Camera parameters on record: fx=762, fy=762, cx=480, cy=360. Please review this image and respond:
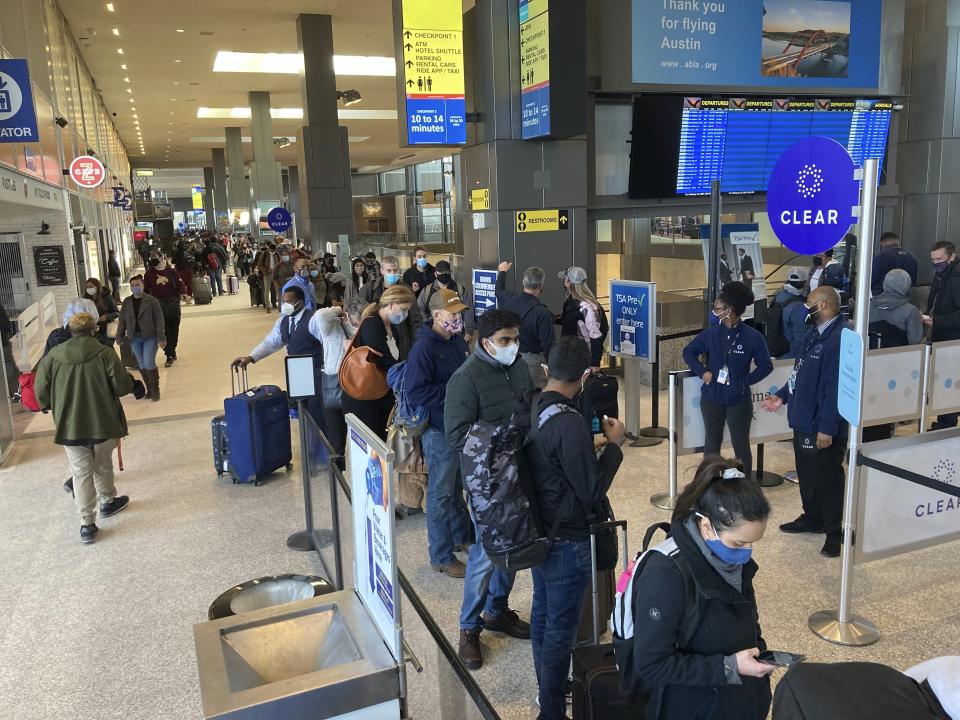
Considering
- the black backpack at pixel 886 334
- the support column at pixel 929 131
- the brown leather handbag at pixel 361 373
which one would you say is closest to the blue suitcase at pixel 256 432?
the brown leather handbag at pixel 361 373

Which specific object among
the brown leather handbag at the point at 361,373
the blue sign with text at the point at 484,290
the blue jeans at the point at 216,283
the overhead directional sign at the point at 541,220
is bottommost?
the blue jeans at the point at 216,283

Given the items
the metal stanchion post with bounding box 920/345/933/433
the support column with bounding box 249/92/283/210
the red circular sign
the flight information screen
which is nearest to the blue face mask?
the metal stanchion post with bounding box 920/345/933/433

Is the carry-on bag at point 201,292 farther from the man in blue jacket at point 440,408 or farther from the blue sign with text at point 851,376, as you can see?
the blue sign with text at point 851,376

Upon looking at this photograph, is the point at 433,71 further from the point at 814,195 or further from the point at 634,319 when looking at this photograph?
the point at 814,195

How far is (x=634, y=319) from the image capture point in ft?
25.5

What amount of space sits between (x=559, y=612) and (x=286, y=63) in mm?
21158

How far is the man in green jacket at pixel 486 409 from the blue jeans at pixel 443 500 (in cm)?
74

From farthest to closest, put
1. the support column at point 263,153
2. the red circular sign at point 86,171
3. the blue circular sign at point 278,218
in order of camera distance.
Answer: the support column at point 263,153, the blue circular sign at point 278,218, the red circular sign at point 86,171

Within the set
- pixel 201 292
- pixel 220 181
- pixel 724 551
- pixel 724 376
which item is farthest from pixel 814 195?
pixel 220 181

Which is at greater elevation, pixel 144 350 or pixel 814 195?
pixel 814 195

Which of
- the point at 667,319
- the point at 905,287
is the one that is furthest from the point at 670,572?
the point at 667,319

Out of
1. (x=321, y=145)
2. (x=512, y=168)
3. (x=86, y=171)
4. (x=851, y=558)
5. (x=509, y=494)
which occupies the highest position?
(x=321, y=145)

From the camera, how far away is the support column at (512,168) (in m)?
8.96

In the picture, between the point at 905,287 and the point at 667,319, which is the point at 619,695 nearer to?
the point at 905,287
